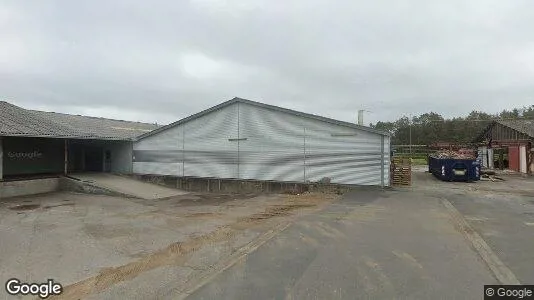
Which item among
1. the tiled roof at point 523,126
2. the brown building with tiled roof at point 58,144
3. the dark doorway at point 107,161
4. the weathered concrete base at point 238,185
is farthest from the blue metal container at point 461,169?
the dark doorway at point 107,161

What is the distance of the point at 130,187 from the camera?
2156cm

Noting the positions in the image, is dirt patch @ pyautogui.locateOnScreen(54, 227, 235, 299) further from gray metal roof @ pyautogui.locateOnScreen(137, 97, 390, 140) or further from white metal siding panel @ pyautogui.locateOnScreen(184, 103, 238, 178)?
white metal siding panel @ pyautogui.locateOnScreen(184, 103, 238, 178)

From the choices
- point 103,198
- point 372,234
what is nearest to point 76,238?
point 372,234

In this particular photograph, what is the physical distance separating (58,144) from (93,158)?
3.23 meters

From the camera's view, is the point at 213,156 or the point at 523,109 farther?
the point at 523,109

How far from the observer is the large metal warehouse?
19781 mm

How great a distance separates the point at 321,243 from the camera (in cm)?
864

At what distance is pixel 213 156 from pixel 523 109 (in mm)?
75876

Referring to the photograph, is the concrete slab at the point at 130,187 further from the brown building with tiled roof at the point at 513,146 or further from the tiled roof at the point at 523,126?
the tiled roof at the point at 523,126

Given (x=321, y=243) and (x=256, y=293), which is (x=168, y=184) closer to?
(x=321, y=243)

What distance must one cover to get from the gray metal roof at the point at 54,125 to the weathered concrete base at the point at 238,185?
166 inches

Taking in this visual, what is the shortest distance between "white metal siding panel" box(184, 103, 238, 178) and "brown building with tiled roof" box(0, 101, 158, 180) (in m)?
4.62

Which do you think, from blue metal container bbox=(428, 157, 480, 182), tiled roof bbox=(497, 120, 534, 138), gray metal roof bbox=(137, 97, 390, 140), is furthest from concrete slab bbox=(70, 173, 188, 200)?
tiled roof bbox=(497, 120, 534, 138)
